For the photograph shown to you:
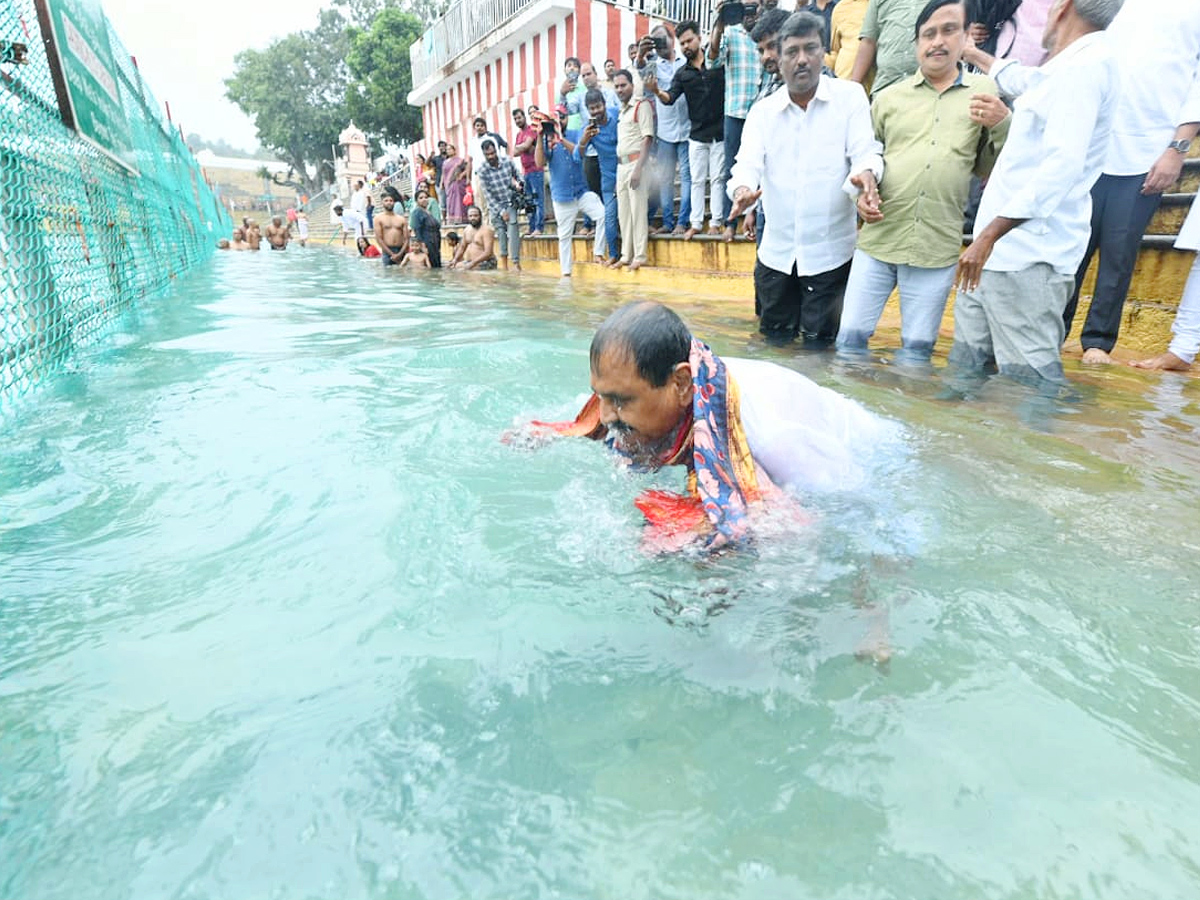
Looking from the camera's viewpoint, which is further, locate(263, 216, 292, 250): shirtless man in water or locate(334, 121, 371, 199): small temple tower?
Answer: locate(334, 121, 371, 199): small temple tower

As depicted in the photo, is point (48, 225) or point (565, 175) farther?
point (565, 175)

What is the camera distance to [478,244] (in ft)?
41.5

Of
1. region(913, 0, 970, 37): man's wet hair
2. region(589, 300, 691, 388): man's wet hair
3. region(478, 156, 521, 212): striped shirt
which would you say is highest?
region(913, 0, 970, 37): man's wet hair

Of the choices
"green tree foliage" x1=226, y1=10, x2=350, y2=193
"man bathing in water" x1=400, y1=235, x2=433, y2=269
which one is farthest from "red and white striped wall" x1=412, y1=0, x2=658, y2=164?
"green tree foliage" x1=226, y1=10, x2=350, y2=193

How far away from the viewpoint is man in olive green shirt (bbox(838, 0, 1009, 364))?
3.21m

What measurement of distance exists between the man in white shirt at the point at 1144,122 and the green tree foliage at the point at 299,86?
1771 inches

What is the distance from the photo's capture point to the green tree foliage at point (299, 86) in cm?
4062

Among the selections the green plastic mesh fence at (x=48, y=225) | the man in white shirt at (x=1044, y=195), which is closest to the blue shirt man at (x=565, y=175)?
the green plastic mesh fence at (x=48, y=225)

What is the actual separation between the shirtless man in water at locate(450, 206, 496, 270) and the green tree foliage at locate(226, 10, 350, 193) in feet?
114

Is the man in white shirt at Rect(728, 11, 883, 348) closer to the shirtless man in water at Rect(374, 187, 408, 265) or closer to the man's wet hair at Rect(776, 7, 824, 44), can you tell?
the man's wet hair at Rect(776, 7, 824, 44)

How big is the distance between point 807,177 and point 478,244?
9.70 m

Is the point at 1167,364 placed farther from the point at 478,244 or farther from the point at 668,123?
the point at 478,244

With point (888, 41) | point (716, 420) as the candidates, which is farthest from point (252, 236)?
point (716, 420)

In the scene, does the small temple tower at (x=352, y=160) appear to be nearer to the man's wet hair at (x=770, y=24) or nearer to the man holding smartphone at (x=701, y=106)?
the man holding smartphone at (x=701, y=106)
